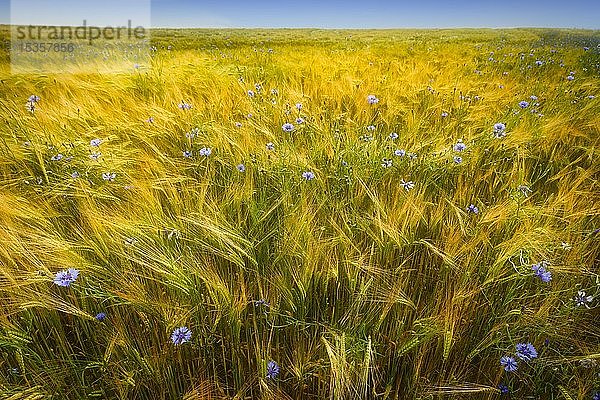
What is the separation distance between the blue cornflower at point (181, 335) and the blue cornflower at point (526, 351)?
1.05 metres

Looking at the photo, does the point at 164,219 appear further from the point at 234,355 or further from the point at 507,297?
the point at 507,297

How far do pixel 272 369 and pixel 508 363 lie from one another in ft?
2.45

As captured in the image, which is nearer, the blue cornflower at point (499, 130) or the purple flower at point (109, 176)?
the purple flower at point (109, 176)

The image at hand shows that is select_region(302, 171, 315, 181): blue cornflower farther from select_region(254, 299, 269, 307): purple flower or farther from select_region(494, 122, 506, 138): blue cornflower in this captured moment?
select_region(494, 122, 506, 138): blue cornflower

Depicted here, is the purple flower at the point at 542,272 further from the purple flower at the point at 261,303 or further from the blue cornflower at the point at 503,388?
the purple flower at the point at 261,303

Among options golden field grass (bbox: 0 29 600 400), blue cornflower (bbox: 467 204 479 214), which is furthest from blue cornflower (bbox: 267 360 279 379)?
blue cornflower (bbox: 467 204 479 214)

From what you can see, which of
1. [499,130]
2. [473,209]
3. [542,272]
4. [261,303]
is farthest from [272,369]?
[499,130]

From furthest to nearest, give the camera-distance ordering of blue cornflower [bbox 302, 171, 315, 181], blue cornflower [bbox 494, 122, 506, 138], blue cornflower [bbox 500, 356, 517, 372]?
blue cornflower [bbox 494, 122, 506, 138]
blue cornflower [bbox 302, 171, 315, 181]
blue cornflower [bbox 500, 356, 517, 372]

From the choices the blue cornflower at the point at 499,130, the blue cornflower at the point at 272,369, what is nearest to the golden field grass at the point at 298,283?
the blue cornflower at the point at 272,369

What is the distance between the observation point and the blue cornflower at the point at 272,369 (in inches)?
46.4

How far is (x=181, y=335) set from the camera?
122 cm

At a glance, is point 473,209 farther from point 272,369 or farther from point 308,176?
point 272,369

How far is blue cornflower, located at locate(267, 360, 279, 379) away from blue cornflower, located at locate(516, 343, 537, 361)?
2.52 ft

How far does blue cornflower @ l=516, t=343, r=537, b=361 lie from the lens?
3.88 feet
